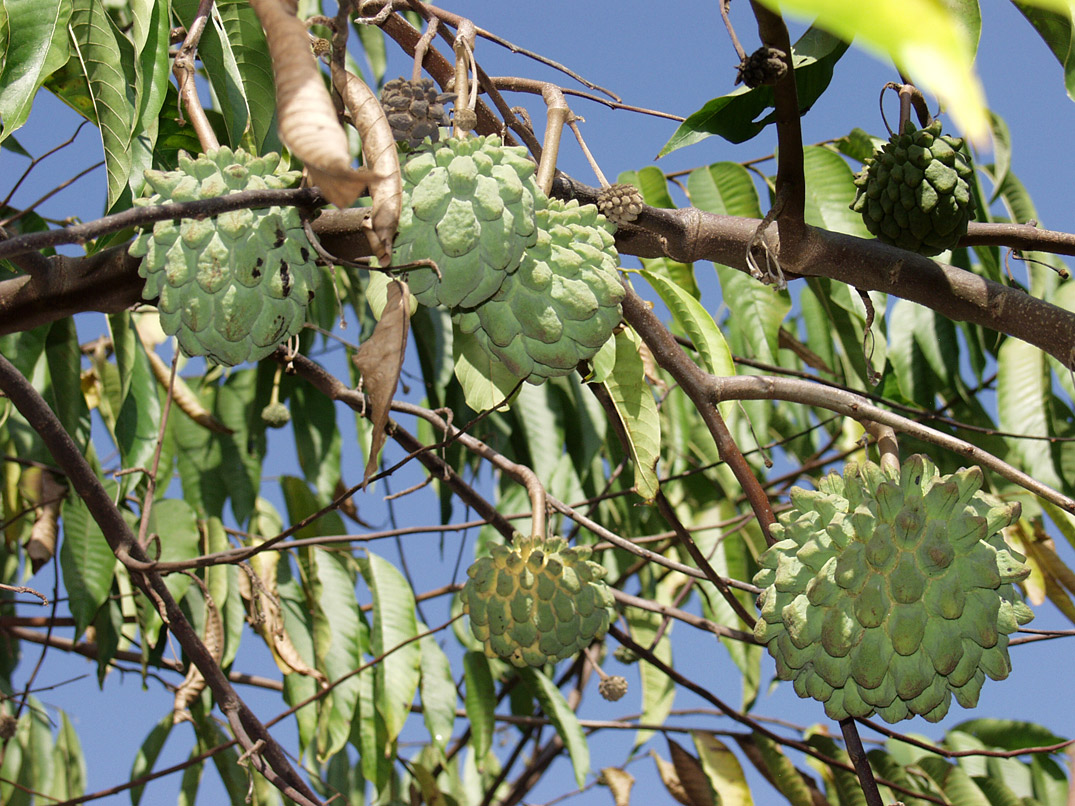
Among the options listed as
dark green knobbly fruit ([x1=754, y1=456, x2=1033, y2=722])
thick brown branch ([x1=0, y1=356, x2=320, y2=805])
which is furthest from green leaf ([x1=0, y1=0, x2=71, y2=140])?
dark green knobbly fruit ([x1=754, y1=456, x2=1033, y2=722])

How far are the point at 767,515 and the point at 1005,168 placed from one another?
0.90 m

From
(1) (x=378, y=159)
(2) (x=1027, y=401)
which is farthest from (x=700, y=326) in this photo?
(2) (x=1027, y=401)

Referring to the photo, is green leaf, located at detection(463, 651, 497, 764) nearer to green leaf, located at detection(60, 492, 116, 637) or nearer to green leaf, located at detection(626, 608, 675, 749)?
green leaf, located at detection(626, 608, 675, 749)

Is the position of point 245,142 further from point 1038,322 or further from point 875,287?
point 1038,322

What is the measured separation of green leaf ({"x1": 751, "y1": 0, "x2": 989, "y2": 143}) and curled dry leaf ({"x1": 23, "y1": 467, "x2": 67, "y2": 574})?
2.52m

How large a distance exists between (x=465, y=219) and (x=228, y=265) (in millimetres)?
281

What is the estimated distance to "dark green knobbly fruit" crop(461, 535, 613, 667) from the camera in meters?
1.75

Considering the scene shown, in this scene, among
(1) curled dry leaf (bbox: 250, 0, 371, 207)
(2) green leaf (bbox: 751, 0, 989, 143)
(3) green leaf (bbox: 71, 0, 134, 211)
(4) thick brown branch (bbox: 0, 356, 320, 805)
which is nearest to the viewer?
(2) green leaf (bbox: 751, 0, 989, 143)

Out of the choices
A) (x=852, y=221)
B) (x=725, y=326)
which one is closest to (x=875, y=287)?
(x=852, y=221)

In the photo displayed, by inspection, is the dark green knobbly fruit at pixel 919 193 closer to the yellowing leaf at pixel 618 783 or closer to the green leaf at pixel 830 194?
the green leaf at pixel 830 194

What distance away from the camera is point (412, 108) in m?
1.10

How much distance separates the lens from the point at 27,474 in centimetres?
325

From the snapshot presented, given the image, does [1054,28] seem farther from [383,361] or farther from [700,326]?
[383,361]

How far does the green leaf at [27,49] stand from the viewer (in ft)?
4.25
